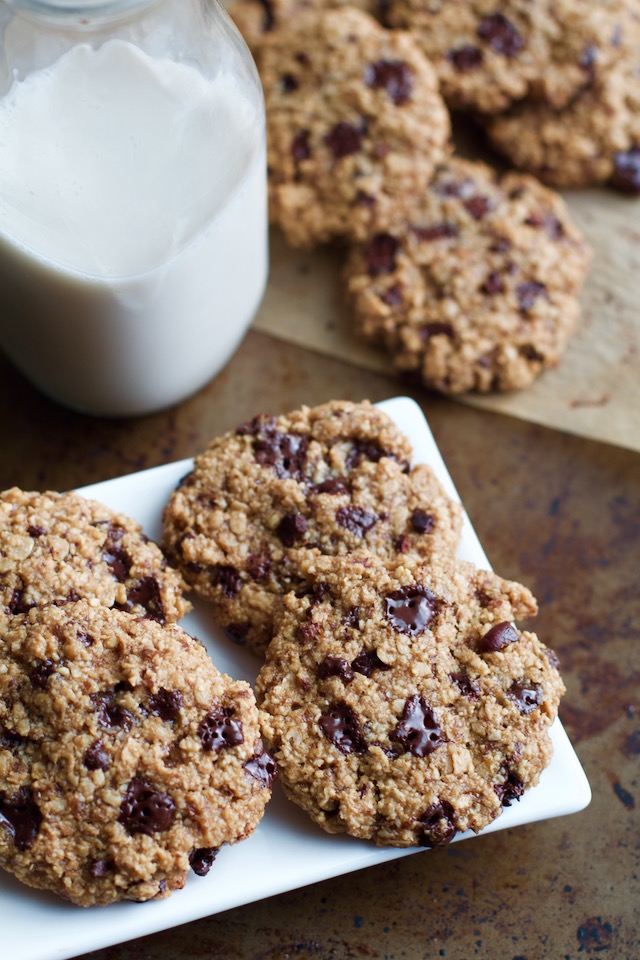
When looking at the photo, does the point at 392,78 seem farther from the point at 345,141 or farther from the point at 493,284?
the point at 493,284

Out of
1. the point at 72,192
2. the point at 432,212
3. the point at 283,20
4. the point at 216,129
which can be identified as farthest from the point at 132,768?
the point at 283,20

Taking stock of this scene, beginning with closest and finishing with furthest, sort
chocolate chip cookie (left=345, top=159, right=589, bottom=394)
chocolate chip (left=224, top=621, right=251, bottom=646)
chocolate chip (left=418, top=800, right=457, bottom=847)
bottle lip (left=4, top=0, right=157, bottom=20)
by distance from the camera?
1. bottle lip (left=4, top=0, right=157, bottom=20)
2. chocolate chip (left=418, top=800, right=457, bottom=847)
3. chocolate chip (left=224, top=621, right=251, bottom=646)
4. chocolate chip cookie (left=345, top=159, right=589, bottom=394)

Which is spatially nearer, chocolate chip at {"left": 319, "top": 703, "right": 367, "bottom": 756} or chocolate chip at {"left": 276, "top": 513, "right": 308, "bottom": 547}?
chocolate chip at {"left": 319, "top": 703, "right": 367, "bottom": 756}

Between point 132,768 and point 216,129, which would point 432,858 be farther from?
point 216,129

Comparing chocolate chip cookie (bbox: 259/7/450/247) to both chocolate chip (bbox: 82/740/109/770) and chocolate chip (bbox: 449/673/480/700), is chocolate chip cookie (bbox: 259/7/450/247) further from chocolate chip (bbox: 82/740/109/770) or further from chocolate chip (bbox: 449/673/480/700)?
chocolate chip (bbox: 82/740/109/770)

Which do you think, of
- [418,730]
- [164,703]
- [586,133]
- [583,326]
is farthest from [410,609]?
[586,133]

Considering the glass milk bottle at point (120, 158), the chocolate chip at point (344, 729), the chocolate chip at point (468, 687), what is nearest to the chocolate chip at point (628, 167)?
the glass milk bottle at point (120, 158)

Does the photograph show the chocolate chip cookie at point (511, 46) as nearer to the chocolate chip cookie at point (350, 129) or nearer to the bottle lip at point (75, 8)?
the chocolate chip cookie at point (350, 129)

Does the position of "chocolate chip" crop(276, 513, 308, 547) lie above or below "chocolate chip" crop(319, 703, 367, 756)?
above

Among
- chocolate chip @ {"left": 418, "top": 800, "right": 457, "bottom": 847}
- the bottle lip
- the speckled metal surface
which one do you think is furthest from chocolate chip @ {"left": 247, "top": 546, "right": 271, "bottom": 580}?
the bottle lip
